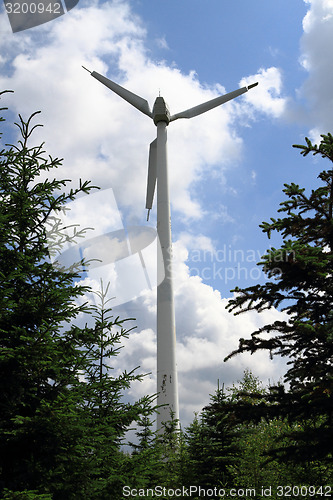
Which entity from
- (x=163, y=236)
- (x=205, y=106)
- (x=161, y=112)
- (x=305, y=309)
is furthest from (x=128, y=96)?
(x=305, y=309)

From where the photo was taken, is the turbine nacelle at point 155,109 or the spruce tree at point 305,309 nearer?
the spruce tree at point 305,309

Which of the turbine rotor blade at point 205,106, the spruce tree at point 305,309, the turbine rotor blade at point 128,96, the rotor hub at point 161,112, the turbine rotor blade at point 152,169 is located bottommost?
the spruce tree at point 305,309

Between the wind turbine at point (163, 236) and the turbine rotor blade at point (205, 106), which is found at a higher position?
the turbine rotor blade at point (205, 106)

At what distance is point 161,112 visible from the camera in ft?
90.0

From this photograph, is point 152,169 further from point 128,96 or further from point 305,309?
point 305,309

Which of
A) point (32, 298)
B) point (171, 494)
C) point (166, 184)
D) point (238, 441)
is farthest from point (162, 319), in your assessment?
point (32, 298)

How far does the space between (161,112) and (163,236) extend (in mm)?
9534

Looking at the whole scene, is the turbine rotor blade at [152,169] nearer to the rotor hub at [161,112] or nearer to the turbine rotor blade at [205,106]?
the rotor hub at [161,112]

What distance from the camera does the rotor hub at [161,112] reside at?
1081 inches

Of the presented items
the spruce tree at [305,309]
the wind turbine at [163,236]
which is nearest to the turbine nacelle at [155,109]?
the wind turbine at [163,236]

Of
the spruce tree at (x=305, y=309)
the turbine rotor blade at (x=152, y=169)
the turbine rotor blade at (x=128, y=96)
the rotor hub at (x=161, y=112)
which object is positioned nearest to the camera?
the spruce tree at (x=305, y=309)

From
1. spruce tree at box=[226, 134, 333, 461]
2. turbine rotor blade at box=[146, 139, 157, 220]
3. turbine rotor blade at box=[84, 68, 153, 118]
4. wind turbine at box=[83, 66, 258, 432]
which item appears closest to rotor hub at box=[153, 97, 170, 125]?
wind turbine at box=[83, 66, 258, 432]

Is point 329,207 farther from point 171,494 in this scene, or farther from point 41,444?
point 171,494

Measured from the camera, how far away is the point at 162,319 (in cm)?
2150
